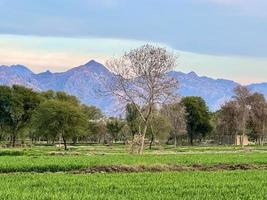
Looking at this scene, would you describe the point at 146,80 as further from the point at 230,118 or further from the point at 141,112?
the point at 230,118

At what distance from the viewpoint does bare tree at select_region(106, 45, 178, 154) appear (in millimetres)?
78938

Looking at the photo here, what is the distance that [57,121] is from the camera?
11219cm

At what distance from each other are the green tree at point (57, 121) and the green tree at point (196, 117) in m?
46.0

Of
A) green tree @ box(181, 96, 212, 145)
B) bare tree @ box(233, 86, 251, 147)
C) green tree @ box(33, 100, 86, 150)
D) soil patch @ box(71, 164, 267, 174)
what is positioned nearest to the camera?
soil patch @ box(71, 164, 267, 174)

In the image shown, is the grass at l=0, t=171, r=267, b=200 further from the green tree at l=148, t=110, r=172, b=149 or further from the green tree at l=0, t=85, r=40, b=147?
the green tree at l=148, t=110, r=172, b=149

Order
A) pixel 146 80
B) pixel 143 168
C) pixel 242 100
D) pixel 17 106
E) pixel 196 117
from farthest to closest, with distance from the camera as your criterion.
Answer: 1. pixel 196 117
2. pixel 242 100
3. pixel 17 106
4. pixel 146 80
5. pixel 143 168

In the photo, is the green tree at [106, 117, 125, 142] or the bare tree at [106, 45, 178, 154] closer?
the bare tree at [106, 45, 178, 154]

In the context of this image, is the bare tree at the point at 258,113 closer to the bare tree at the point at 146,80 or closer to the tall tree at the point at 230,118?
the tall tree at the point at 230,118

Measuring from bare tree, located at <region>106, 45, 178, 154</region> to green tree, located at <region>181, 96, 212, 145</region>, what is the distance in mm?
72225

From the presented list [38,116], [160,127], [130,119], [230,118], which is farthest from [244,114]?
[38,116]

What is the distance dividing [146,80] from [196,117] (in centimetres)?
7503

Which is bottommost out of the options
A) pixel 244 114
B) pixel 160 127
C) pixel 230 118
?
pixel 160 127

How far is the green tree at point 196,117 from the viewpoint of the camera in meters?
152

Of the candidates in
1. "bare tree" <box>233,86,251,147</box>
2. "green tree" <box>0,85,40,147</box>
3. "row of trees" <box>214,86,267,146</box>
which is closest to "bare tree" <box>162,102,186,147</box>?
"row of trees" <box>214,86,267,146</box>
